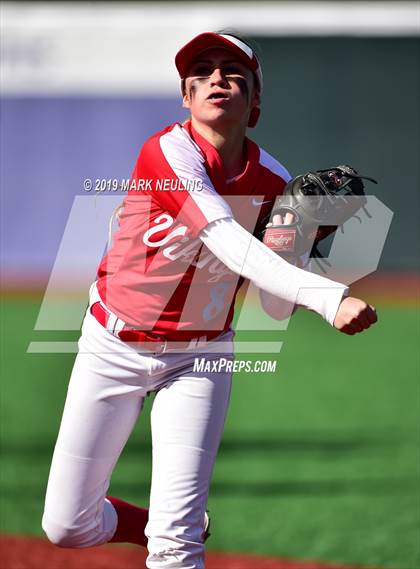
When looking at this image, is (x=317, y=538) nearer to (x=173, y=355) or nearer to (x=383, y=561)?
(x=383, y=561)

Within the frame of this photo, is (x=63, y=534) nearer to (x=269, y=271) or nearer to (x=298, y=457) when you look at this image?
(x=269, y=271)

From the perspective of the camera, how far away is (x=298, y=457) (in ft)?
19.4

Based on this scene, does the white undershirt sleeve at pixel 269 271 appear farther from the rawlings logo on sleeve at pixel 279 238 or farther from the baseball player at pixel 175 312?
the rawlings logo on sleeve at pixel 279 238

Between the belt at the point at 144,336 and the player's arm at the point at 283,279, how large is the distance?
1.18 feet

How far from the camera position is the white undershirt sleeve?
8.29 ft

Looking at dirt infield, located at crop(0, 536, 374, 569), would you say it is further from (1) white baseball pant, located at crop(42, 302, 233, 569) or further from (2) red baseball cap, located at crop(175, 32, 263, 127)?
(2) red baseball cap, located at crop(175, 32, 263, 127)

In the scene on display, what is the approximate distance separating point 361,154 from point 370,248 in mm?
1964

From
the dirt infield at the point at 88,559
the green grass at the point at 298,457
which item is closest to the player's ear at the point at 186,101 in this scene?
the dirt infield at the point at 88,559

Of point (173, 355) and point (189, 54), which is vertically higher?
point (189, 54)

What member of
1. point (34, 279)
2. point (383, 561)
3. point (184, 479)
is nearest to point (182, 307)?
point (184, 479)

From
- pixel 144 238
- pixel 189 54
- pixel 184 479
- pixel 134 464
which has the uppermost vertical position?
pixel 189 54

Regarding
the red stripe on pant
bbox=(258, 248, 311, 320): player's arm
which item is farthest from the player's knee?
bbox=(258, 248, 311, 320): player's arm

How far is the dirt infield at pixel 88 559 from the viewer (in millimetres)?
3857

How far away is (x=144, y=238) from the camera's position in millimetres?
3010
